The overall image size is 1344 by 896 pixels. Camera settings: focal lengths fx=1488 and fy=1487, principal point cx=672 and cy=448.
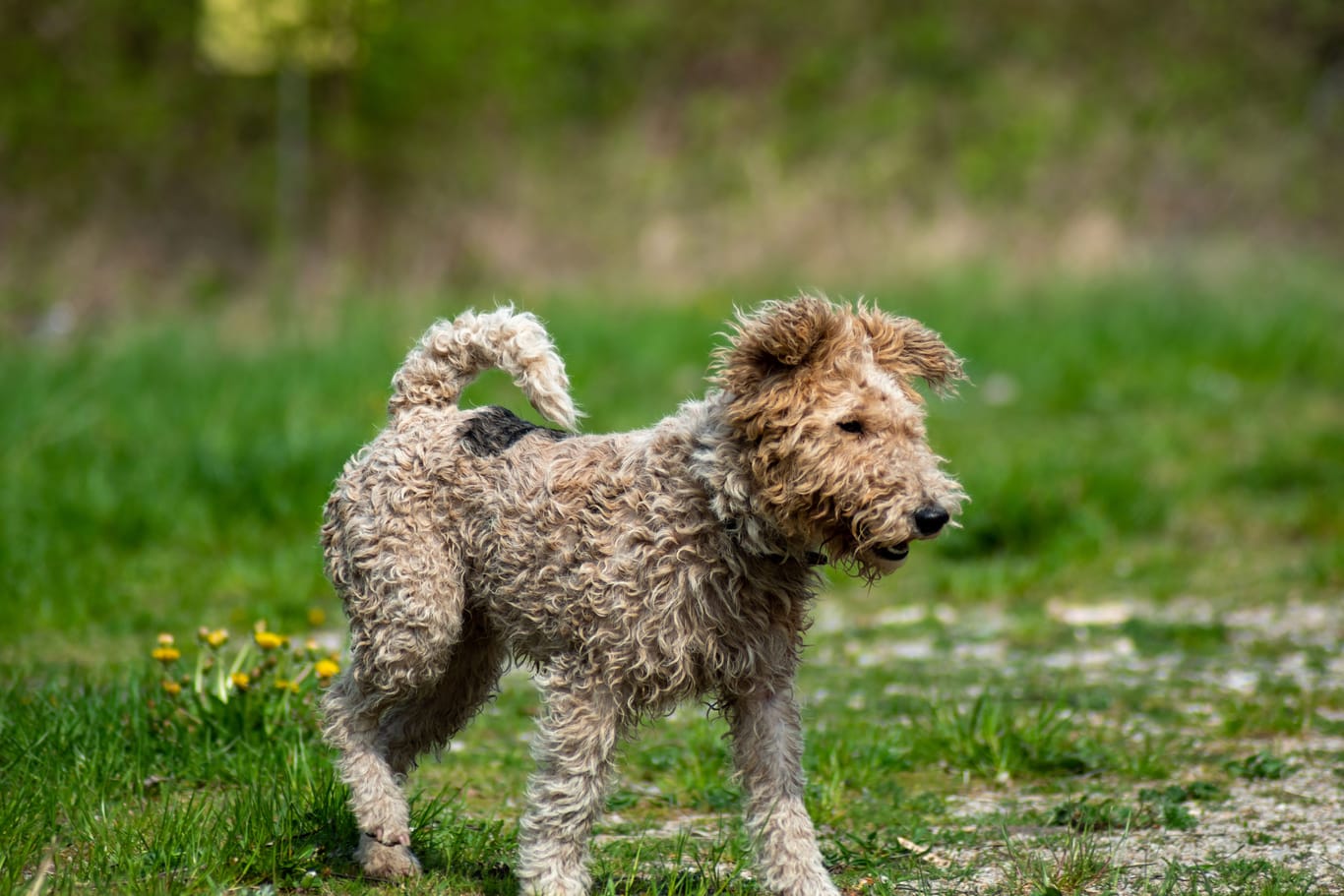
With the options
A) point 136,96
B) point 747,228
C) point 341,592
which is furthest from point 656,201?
point 341,592

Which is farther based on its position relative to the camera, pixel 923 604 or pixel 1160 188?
pixel 1160 188

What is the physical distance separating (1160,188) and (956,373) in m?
15.3

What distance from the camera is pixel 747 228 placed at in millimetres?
16266

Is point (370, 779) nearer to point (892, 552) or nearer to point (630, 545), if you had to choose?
point (630, 545)

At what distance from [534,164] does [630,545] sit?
14.5 meters

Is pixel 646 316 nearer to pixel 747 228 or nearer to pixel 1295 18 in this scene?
pixel 747 228

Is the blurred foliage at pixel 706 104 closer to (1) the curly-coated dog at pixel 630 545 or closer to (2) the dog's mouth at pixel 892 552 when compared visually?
(1) the curly-coated dog at pixel 630 545

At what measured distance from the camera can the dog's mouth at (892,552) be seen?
353 centimetres

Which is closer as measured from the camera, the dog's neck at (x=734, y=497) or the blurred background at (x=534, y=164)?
the dog's neck at (x=734, y=497)

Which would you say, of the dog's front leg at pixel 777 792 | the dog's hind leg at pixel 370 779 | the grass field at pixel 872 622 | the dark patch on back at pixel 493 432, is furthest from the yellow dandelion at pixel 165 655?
the dog's front leg at pixel 777 792

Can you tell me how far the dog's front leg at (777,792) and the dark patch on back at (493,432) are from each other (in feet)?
3.16

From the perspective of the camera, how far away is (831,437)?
3576 mm

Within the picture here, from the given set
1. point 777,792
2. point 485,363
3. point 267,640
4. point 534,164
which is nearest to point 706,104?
point 534,164

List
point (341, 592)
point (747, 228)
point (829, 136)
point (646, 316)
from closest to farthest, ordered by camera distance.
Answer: point (341, 592), point (646, 316), point (747, 228), point (829, 136)
